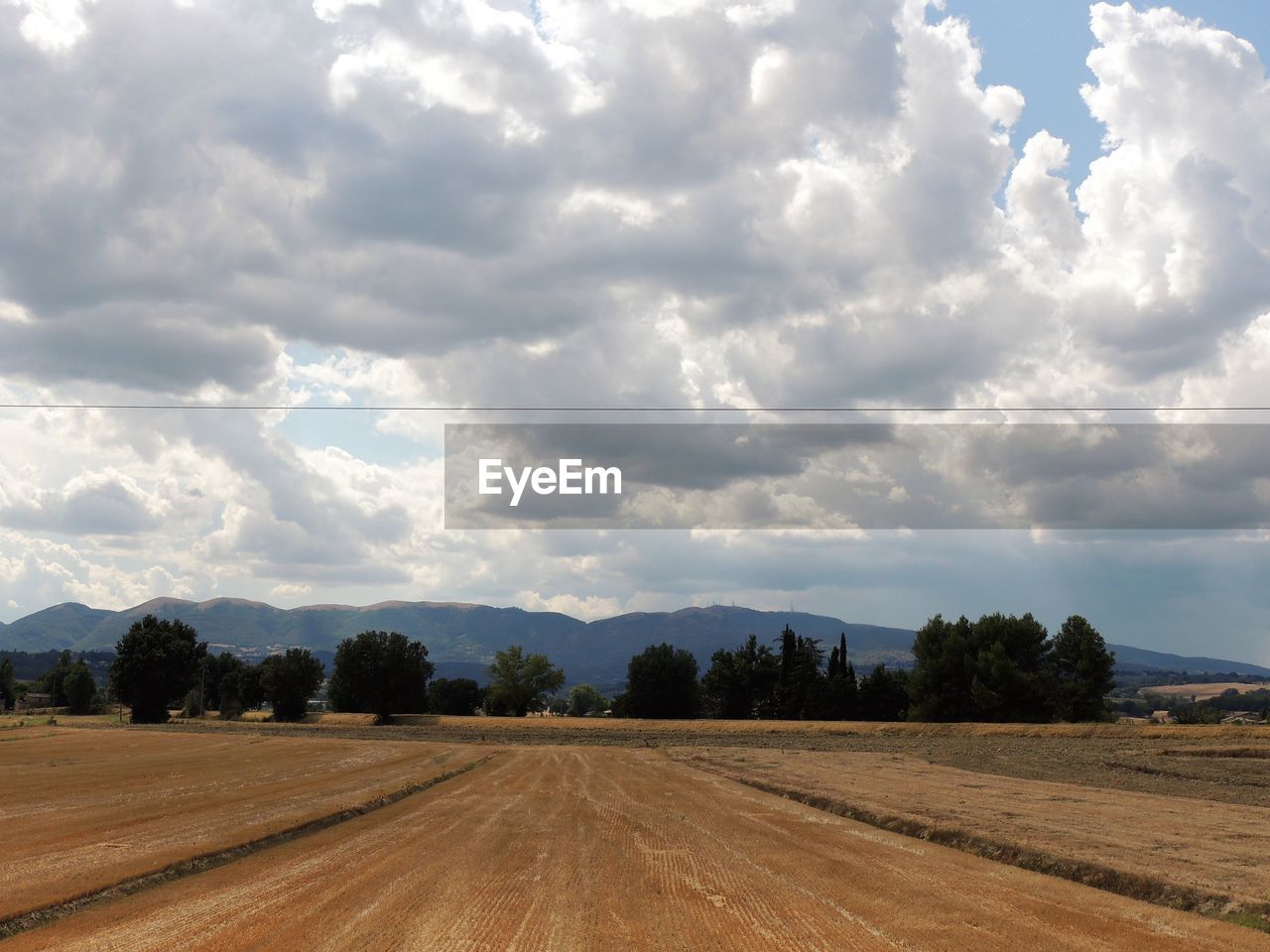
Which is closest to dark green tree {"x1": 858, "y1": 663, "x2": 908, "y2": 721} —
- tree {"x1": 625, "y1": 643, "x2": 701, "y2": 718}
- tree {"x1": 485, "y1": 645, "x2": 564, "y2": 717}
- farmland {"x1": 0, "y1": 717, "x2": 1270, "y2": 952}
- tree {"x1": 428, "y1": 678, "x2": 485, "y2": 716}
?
tree {"x1": 625, "y1": 643, "x2": 701, "y2": 718}

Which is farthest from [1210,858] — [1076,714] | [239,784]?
[1076,714]

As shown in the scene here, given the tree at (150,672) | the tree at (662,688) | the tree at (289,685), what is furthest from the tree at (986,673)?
the tree at (150,672)

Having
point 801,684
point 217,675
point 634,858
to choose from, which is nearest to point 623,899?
point 634,858

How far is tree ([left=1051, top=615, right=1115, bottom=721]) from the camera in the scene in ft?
397

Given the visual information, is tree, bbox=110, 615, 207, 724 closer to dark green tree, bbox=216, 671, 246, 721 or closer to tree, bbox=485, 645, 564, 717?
dark green tree, bbox=216, 671, 246, 721

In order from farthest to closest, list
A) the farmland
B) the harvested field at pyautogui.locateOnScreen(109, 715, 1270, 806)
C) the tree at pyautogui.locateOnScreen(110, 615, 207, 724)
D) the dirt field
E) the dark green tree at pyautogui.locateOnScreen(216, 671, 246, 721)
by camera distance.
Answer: the dark green tree at pyautogui.locateOnScreen(216, 671, 246, 721) < the tree at pyautogui.locateOnScreen(110, 615, 207, 724) < the harvested field at pyautogui.locateOnScreen(109, 715, 1270, 806) < the farmland < the dirt field

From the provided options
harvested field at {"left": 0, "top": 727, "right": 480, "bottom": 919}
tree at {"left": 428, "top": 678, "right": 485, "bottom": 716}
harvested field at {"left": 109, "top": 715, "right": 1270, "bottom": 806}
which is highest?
harvested field at {"left": 0, "top": 727, "right": 480, "bottom": 919}

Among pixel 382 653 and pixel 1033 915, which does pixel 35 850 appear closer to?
pixel 1033 915

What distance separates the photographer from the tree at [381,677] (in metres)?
140

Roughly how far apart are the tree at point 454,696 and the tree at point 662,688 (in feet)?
158

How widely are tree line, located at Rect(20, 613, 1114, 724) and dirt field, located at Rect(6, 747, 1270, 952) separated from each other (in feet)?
350

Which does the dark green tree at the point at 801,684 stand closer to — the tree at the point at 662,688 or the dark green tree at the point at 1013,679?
the tree at the point at 662,688

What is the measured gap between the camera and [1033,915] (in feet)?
50.9

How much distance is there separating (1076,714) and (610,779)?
96695 millimetres
